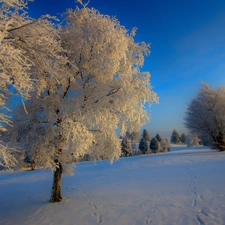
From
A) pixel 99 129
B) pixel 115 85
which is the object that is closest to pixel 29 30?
pixel 115 85

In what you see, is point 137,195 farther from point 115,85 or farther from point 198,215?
point 115,85

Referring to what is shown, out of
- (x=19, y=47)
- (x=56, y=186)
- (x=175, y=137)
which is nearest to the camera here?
(x=19, y=47)

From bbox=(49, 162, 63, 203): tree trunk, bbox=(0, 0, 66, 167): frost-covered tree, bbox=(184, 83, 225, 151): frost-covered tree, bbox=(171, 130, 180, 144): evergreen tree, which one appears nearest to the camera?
bbox=(0, 0, 66, 167): frost-covered tree

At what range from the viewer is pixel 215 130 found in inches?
843

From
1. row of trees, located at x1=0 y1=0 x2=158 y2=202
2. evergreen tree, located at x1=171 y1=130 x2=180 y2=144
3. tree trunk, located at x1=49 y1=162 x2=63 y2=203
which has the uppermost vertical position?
evergreen tree, located at x1=171 y1=130 x2=180 y2=144

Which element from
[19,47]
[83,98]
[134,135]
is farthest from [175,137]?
[19,47]

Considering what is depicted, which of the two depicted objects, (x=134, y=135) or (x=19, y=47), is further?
(x=134, y=135)

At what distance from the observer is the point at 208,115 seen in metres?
21.3

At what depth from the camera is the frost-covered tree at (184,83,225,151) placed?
20797 millimetres

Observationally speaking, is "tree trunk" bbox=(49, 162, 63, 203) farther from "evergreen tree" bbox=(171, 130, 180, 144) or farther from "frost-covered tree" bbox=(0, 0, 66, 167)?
"evergreen tree" bbox=(171, 130, 180, 144)

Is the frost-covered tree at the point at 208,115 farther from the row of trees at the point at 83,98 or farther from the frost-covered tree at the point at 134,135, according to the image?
the row of trees at the point at 83,98

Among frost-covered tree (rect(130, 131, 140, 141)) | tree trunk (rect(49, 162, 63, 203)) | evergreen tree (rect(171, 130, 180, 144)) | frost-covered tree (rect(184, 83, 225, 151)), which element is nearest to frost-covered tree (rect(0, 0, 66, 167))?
tree trunk (rect(49, 162, 63, 203))

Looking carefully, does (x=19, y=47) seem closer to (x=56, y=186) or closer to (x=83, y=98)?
(x=83, y=98)

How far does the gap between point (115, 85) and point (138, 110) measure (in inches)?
65.4
